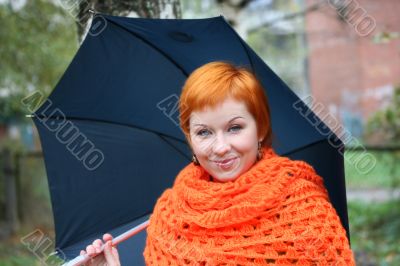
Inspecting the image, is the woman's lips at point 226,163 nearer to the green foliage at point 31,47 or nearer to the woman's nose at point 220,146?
the woman's nose at point 220,146

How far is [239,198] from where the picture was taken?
2215 millimetres

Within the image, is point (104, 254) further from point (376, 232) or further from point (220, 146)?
point (376, 232)

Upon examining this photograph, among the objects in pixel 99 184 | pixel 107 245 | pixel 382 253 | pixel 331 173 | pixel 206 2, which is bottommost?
pixel 107 245

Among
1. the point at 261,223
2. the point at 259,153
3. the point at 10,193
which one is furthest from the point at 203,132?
the point at 10,193

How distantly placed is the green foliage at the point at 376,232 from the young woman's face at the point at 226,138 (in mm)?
4225

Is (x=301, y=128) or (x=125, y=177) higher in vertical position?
(x=301, y=128)

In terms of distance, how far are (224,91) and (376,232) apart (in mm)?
6326

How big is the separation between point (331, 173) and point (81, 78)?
4.02ft

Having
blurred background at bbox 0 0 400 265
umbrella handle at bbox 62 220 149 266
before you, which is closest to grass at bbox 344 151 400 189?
blurred background at bbox 0 0 400 265

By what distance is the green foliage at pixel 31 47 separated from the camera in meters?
7.25

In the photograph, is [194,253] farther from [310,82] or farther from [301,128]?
[310,82]

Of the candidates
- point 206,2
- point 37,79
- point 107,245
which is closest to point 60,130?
point 107,245

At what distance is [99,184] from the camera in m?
2.98

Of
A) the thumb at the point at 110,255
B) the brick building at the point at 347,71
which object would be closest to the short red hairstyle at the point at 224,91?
the thumb at the point at 110,255
